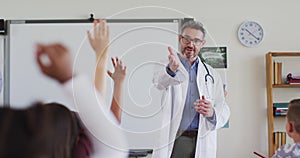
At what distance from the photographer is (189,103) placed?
7.80 feet

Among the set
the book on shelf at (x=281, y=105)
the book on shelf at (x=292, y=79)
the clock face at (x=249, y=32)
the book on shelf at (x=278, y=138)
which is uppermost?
the clock face at (x=249, y=32)

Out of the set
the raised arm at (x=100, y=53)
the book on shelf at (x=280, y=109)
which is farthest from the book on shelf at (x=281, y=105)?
the raised arm at (x=100, y=53)

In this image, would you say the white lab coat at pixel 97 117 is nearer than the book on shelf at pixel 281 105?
Yes

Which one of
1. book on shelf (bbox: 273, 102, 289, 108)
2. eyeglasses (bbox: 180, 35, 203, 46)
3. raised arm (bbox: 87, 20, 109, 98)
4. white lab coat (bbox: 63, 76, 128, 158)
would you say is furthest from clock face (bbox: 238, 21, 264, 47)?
white lab coat (bbox: 63, 76, 128, 158)

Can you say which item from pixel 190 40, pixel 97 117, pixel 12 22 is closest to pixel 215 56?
pixel 190 40

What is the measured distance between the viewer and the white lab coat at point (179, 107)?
233 centimetres

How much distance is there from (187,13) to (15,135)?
3198mm

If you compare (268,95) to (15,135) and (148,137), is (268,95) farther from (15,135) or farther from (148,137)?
(15,135)

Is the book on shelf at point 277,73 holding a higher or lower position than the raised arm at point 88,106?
higher

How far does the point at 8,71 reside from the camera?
3.66 m

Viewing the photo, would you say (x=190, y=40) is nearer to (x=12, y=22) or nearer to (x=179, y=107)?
(x=179, y=107)

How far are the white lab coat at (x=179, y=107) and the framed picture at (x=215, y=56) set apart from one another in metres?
1.03

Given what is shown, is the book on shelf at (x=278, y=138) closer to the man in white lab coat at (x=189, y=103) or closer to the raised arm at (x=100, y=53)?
the man in white lab coat at (x=189, y=103)

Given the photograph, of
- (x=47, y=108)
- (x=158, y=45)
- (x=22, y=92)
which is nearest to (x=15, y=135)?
(x=47, y=108)
